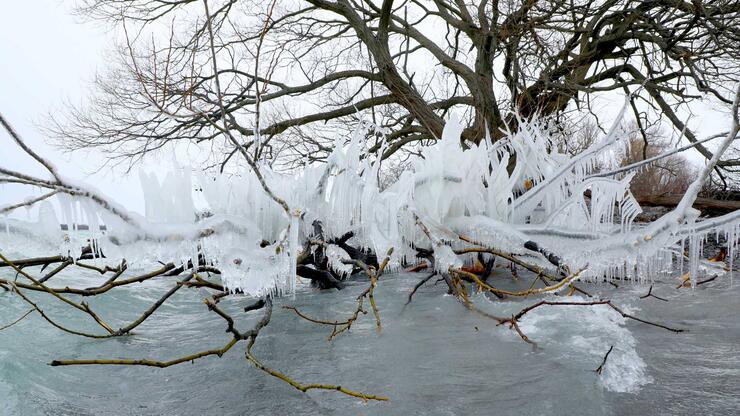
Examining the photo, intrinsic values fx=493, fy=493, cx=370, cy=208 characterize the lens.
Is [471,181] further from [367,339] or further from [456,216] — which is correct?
[367,339]

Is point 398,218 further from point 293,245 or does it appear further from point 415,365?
point 415,365

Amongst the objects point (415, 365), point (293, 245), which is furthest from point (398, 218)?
point (415, 365)

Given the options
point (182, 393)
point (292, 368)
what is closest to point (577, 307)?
point (292, 368)

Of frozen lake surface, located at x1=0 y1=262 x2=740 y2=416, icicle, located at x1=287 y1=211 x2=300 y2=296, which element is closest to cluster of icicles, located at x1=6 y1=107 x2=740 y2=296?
icicle, located at x1=287 y1=211 x2=300 y2=296

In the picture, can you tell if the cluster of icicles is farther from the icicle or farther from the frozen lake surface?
the frozen lake surface

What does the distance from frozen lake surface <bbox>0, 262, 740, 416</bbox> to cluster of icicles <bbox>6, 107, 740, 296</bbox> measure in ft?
1.24

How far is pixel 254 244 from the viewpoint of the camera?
274 centimetres

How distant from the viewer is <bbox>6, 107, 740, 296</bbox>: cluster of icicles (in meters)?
2.36

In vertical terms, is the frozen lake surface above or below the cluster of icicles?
below

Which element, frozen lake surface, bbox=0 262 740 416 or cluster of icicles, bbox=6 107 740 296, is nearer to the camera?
frozen lake surface, bbox=0 262 740 416

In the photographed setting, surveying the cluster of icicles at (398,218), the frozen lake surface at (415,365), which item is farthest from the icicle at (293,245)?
the frozen lake surface at (415,365)

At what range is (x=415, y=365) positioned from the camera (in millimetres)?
2422

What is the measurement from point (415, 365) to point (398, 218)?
0.97m

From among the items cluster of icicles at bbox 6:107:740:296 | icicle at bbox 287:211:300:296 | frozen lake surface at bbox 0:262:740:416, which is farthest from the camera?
icicle at bbox 287:211:300:296
